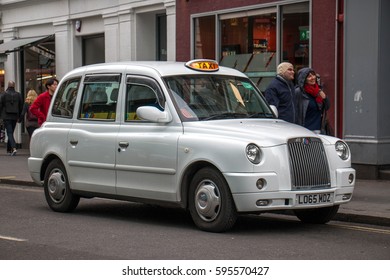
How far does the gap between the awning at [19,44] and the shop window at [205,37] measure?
738cm

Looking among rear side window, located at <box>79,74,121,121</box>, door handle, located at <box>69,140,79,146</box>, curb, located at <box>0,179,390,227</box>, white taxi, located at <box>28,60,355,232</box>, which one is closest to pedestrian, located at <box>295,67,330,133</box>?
white taxi, located at <box>28,60,355,232</box>

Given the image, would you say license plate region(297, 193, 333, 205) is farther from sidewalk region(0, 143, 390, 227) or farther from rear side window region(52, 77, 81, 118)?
rear side window region(52, 77, 81, 118)

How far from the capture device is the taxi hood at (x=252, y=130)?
9.62 meters

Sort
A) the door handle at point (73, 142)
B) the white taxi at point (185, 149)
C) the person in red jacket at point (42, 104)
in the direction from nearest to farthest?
the white taxi at point (185, 149) → the door handle at point (73, 142) → the person in red jacket at point (42, 104)

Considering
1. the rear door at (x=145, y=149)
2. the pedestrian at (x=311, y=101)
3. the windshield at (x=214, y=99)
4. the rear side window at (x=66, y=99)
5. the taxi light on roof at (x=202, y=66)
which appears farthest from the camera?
the pedestrian at (x=311, y=101)

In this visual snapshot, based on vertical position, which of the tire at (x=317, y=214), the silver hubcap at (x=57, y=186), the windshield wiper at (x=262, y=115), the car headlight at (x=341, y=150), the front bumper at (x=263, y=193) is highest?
the windshield wiper at (x=262, y=115)

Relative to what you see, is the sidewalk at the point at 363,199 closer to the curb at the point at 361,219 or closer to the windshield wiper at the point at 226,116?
the curb at the point at 361,219

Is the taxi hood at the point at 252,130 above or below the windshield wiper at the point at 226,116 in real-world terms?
below

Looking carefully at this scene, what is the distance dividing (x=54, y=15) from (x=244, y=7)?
8783mm

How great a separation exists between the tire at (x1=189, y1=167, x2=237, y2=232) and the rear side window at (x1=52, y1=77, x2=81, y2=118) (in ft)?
9.26

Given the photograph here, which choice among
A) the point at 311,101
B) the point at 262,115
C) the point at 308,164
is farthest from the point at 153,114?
the point at 311,101

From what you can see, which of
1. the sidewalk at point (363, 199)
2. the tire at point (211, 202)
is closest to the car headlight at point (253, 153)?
the tire at point (211, 202)

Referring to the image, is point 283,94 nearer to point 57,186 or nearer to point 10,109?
point 57,186

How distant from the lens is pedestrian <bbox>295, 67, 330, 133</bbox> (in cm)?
1306
